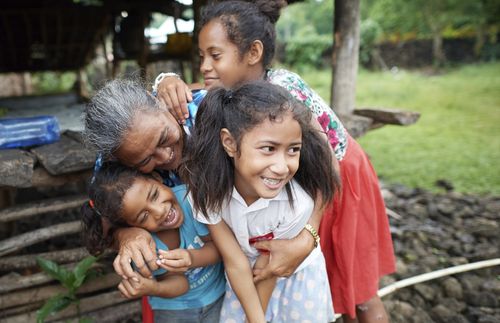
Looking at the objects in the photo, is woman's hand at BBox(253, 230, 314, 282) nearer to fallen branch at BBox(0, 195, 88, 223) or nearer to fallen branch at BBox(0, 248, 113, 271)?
fallen branch at BBox(0, 248, 113, 271)

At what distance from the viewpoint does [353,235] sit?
7.11ft

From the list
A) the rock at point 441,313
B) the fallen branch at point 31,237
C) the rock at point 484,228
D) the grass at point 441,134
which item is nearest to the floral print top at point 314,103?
the rock at point 441,313

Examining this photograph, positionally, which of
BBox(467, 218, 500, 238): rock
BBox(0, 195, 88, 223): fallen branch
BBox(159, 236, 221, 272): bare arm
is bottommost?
BBox(467, 218, 500, 238): rock

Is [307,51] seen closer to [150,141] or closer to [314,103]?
[314,103]

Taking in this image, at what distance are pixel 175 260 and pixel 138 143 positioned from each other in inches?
18.0

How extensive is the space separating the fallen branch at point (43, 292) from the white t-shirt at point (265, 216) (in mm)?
1618

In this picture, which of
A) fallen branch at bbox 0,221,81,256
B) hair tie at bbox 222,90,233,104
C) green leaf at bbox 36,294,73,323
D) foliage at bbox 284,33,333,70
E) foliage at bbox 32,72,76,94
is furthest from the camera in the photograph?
foliage at bbox 284,33,333,70

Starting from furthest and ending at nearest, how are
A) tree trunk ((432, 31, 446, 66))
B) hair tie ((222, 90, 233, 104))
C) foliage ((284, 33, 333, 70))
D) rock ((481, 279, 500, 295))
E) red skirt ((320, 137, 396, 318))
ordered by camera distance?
1. foliage ((284, 33, 333, 70))
2. tree trunk ((432, 31, 446, 66))
3. rock ((481, 279, 500, 295))
4. red skirt ((320, 137, 396, 318))
5. hair tie ((222, 90, 233, 104))

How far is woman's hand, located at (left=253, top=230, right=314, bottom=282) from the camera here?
5.66ft

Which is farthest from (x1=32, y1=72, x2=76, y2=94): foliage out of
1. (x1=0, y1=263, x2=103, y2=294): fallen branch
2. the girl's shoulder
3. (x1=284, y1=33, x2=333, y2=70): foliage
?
the girl's shoulder

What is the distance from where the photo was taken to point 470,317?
3.08 meters

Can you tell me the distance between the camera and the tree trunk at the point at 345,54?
3.58m

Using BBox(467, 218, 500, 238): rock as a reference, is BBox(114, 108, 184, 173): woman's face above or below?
above

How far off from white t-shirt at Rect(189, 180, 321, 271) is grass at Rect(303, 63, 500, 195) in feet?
14.2
